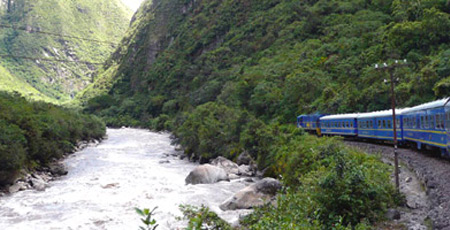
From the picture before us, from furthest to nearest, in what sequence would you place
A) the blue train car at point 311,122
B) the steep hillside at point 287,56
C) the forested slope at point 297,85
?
the steep hillside at point 287,56 < the blue train car at point 311,122 < the forested slope at point 297,85

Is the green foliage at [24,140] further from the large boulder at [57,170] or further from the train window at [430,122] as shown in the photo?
the train window at [430,122]

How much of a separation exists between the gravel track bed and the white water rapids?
742cm

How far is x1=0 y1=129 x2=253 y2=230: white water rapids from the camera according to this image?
15641 mm

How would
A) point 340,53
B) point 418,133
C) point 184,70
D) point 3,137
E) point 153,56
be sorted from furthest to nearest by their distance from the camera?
point 153,56 < point 184,70 < point 340,53 < point 3,137 < point 418,133

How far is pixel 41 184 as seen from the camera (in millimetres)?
23078

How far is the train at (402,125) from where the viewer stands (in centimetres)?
1541

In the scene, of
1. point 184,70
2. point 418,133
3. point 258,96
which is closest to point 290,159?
point 418,133

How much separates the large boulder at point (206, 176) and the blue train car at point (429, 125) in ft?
37.9

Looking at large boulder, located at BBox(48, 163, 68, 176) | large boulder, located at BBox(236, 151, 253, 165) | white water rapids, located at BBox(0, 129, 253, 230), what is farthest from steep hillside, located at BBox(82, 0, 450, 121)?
large boulder, located at BBox(48, 163, 68, 176)

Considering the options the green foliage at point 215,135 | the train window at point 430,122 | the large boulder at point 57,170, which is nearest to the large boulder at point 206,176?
the green foliage at point 215,135

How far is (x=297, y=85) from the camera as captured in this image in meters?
43.8

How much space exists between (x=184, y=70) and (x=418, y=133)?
9618 centimetres

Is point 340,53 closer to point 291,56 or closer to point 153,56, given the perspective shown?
point 291,56

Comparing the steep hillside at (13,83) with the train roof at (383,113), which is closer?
the train roof at (383,113)
